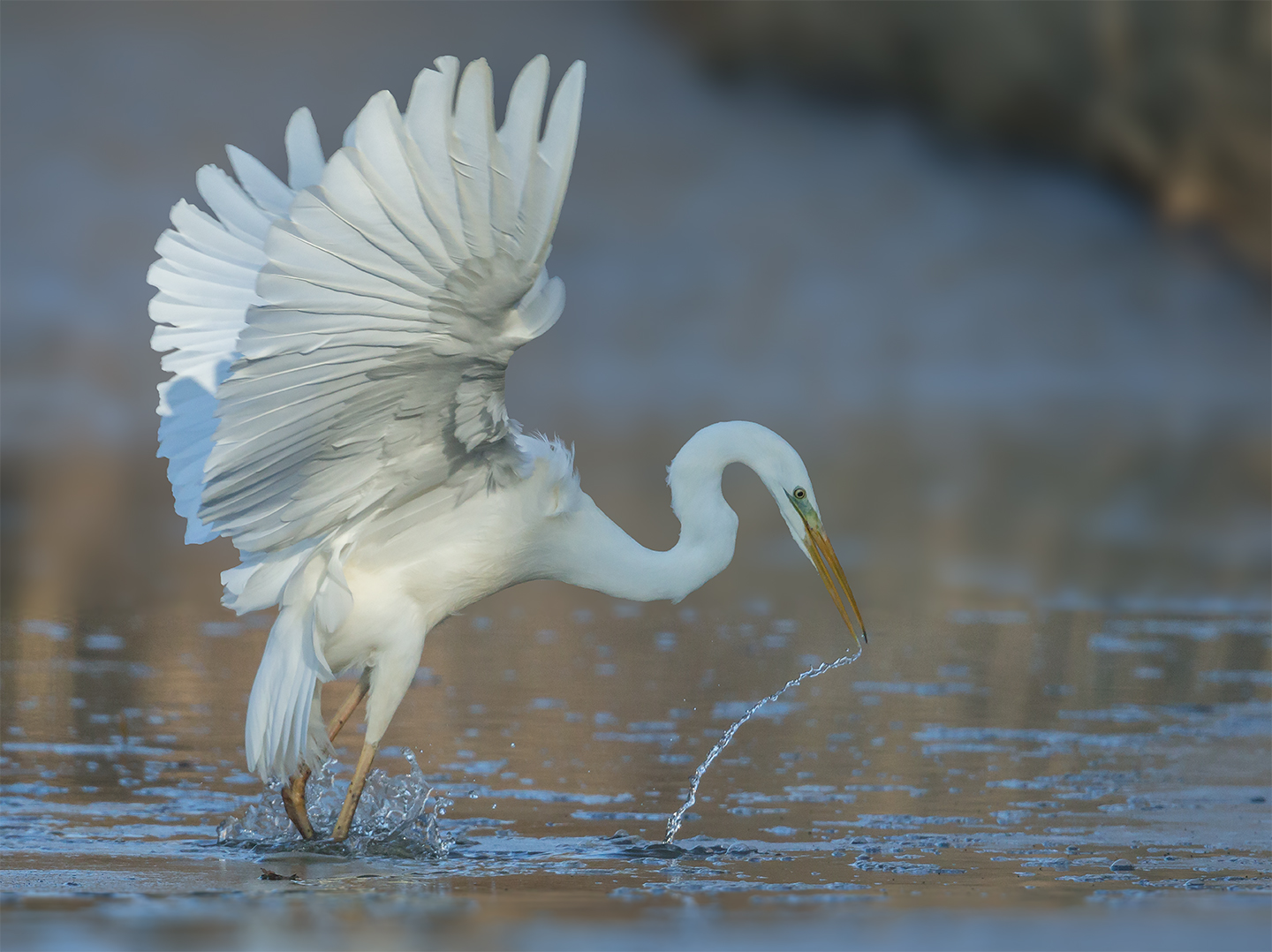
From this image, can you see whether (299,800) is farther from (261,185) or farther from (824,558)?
(261,185)

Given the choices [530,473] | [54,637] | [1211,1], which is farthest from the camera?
[1211,1]

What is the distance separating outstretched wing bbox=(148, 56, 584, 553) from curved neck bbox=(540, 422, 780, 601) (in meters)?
0.39

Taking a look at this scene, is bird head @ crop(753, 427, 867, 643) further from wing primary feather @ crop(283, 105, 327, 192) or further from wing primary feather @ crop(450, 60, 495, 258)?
wing primary feather @ crop(283, 105, 327, 192)

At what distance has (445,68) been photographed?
12.8ft

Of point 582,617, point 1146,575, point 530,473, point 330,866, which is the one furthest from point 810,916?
point 1146,575

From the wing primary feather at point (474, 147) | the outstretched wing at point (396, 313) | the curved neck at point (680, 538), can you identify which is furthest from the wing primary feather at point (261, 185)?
the wing primary feather at point (474, 147)

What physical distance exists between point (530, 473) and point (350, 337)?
1034 mm

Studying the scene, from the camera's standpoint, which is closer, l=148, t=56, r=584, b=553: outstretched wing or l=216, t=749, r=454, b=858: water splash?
l=148, t=56, r=584, b=553: outstretched wing

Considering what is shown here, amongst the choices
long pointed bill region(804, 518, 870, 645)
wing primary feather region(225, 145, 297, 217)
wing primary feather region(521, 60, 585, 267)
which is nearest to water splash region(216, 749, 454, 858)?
long pointed bill region(804, 518, 870, 645)

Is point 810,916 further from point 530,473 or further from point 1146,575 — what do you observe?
point 1146,575

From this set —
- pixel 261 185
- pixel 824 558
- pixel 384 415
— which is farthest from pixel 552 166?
pixel 261 185

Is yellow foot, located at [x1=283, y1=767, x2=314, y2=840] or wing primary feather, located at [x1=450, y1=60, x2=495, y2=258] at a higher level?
wing primary feather, located at [x1=450, y1=60, x2=495, y2=258]

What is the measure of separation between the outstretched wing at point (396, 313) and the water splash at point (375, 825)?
0.73 metres

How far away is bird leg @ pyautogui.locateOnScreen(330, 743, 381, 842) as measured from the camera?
16.7ft
